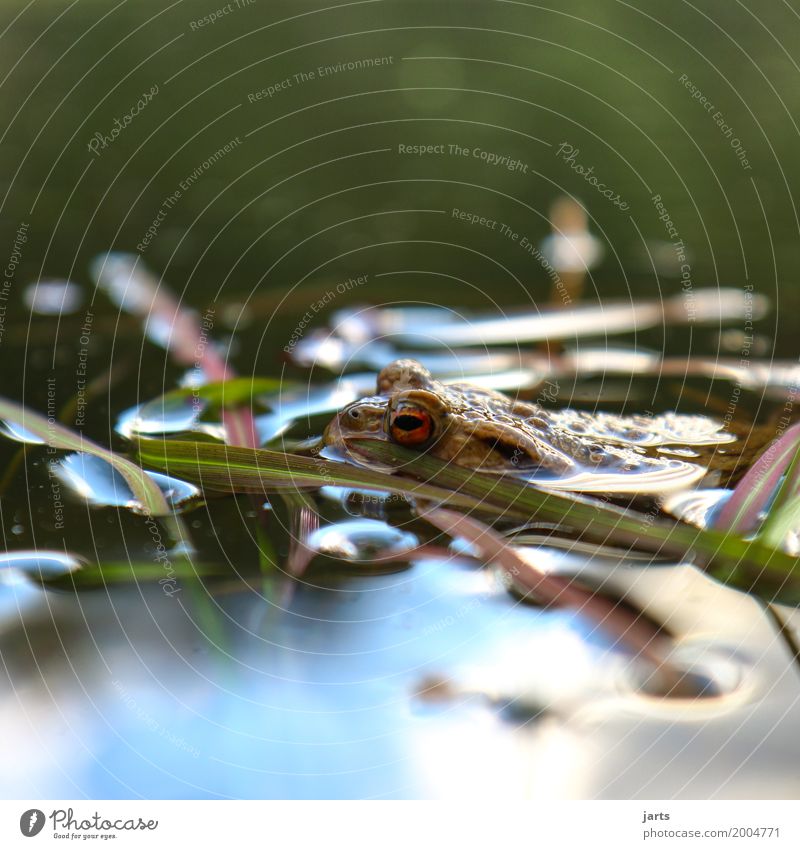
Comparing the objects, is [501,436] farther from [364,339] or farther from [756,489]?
[364,339]

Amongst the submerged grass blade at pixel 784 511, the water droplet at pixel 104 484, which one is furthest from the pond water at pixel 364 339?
the submerged grass blade at pixel 784 511

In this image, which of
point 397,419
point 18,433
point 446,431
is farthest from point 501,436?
point 18,433

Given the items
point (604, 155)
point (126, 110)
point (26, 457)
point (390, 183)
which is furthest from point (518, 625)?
point (126, 110)

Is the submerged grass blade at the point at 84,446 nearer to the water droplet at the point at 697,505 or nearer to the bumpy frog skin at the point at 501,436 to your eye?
the bumpy frog skin at the point at 501,436

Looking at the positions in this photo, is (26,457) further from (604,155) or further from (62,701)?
(604,155)

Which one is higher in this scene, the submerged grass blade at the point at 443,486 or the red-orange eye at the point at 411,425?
the red-orange eye at the point at 411,425

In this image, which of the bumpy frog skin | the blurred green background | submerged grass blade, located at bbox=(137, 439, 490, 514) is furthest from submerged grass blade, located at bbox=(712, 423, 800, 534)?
the blurred green background

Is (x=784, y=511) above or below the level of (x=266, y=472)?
below
